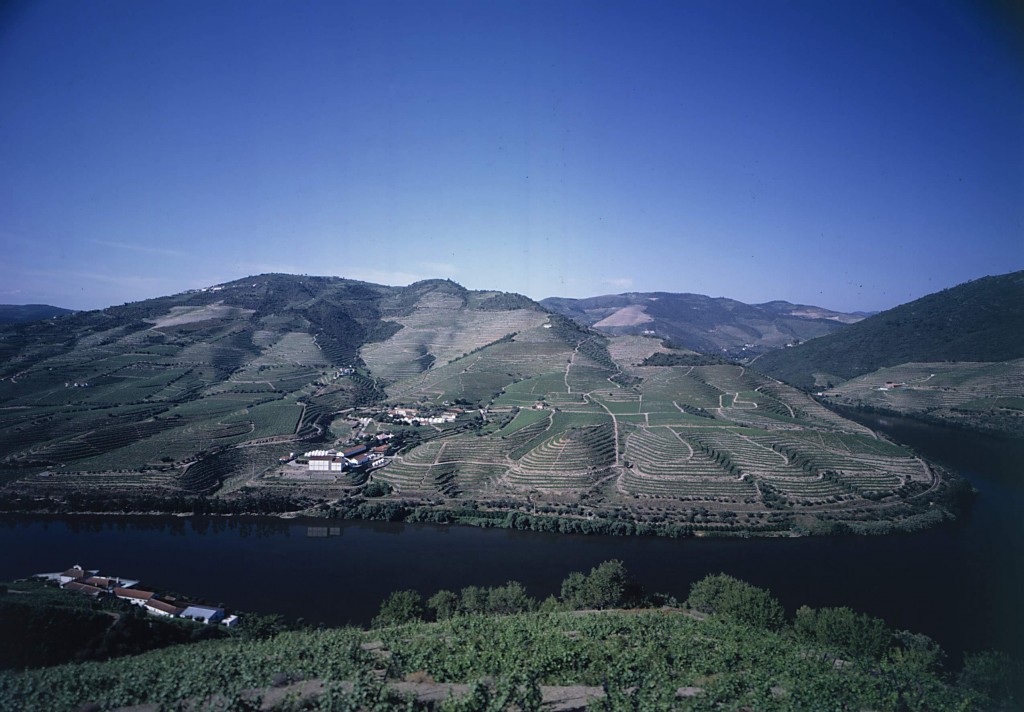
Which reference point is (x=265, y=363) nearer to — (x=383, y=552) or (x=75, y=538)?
(x=75, y=538)

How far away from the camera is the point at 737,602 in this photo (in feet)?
64.4

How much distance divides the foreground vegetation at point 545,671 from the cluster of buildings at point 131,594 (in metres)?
4.17

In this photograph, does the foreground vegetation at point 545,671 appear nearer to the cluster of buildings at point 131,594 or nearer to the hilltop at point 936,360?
the cluster of buildings at point 131,594

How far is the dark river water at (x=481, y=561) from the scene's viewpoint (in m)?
23.6

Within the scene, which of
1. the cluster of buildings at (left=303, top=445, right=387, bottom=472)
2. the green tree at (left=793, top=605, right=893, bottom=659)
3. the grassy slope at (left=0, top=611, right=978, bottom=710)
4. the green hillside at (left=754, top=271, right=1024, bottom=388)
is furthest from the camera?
the green hillside at (left=754, top=271, right=1024, bottom=388)

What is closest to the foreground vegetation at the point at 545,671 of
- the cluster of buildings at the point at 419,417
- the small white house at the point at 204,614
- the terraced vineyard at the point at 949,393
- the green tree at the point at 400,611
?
the green tree at the point at 400,611

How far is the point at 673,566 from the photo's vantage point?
27422mm

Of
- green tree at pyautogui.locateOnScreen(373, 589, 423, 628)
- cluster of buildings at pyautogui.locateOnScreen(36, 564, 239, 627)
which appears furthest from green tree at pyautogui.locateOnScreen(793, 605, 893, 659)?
cluster of buildings at pyautogui.locateOnScreen(36, 564, 239, 627)

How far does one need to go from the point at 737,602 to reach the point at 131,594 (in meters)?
29.0

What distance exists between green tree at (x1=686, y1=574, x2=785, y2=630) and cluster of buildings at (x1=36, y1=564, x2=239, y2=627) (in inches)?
848

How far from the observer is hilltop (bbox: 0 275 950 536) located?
34562 mm

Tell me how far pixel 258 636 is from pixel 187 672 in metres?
8.70

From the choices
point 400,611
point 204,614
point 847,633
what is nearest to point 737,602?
point 847,633

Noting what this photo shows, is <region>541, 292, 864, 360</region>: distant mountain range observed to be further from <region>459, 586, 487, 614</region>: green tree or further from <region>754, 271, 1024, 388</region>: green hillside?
<region>459, 586, 487, 614</region>: green tree
